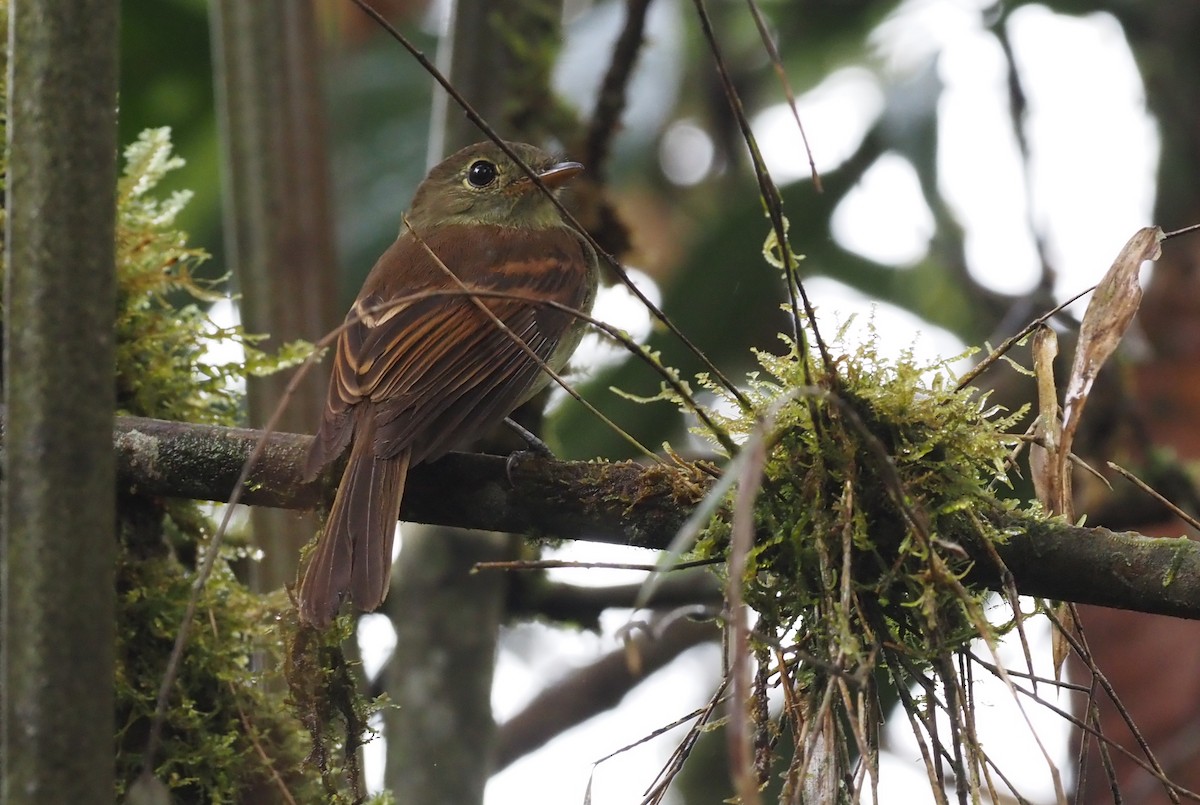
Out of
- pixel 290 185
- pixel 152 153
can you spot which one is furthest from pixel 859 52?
pixel 152 153

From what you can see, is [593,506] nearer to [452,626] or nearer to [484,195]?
[452,626]

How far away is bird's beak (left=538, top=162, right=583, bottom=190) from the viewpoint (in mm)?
3922

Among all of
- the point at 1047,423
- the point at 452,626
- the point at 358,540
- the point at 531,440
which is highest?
the point at 531,440

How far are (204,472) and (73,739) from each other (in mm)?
1072

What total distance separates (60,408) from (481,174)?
9.81 feet

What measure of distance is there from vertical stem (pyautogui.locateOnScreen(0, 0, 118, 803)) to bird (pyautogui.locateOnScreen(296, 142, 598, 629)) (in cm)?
55

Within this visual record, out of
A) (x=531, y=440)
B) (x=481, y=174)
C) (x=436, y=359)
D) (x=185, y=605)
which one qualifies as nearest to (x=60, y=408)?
(x=185, y=605)

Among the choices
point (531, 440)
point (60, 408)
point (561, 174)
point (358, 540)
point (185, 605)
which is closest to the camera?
point (60, 408)

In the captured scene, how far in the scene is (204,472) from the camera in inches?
95.0

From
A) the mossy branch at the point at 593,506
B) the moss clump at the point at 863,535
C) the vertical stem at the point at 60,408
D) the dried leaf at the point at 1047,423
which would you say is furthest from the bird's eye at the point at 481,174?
the vertical stem at the point at 60,408

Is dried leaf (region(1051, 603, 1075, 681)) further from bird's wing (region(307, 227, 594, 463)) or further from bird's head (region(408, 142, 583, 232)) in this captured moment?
bird's head (region(408, 142, 583, 232))

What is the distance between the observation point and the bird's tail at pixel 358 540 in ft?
8.02

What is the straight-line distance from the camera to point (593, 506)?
7.72 ft

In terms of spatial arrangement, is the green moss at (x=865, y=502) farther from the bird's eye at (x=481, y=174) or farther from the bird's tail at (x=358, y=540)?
the bird's eye at (x=481, y=174)
